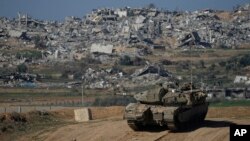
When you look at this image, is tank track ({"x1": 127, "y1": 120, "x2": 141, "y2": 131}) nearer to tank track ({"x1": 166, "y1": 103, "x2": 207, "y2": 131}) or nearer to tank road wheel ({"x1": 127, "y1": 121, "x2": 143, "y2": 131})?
tank road wheel ({"x1": 127, "y1": 121, "x2": 143, "y2": 131})

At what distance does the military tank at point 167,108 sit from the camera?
1104 inches

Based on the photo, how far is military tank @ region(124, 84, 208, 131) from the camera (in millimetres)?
28031

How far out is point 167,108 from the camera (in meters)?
28.3

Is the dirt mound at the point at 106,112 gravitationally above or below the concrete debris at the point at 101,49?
below

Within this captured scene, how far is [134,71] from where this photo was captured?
89500 millimetres

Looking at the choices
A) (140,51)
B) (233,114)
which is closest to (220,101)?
(233,114)

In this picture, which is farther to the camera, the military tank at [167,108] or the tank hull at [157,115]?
the military tank at [167,108]

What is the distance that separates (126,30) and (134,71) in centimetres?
5184

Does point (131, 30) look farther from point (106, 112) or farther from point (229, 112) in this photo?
point (229, 112)

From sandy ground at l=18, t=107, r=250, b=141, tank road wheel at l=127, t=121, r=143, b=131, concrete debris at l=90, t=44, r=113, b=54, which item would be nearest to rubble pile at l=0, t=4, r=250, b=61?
concrete debris at l=90, t=44, r=113, b=54

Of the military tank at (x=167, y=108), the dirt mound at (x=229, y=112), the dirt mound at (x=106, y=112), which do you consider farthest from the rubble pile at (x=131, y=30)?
the military tank at (x=167, y=108)

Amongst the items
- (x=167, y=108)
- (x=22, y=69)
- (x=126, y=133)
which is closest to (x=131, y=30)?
(x=22, y=69)

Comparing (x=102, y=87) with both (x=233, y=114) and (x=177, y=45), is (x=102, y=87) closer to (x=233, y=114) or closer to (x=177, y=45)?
(x=233, y=114)

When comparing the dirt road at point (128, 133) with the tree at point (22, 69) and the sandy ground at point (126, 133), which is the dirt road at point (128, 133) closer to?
the sandy ground at point (126, 133)
